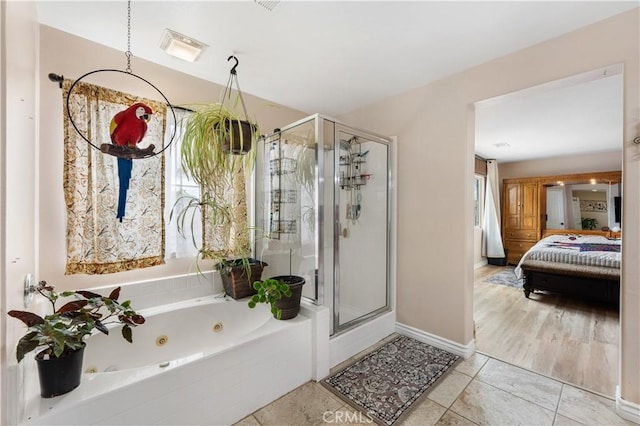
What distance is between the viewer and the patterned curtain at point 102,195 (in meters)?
1.82

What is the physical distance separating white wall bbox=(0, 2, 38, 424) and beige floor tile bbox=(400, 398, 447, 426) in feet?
6.13

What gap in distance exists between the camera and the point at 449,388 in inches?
75.2

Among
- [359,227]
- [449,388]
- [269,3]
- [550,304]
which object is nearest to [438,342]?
[449,388]

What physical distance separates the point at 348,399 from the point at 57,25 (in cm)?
315

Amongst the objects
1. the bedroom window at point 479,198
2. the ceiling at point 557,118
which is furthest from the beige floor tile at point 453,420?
the bedroom window at point 479,198

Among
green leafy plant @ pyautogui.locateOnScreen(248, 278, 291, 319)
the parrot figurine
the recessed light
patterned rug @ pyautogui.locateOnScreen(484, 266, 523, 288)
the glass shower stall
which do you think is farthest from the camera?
the recessed light

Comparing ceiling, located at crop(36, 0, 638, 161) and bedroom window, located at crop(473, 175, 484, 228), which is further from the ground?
ceiling, located at crop(36, 0, 638, 161)

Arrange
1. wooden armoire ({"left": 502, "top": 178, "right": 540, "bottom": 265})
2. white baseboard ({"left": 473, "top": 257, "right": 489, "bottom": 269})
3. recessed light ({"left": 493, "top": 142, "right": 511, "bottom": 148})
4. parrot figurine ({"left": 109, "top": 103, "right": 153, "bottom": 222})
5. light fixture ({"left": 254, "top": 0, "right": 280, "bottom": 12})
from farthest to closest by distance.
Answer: wooden armoire ({"left": 502, "top": 178, "right": 540, "bottom": 265}) → white baseboard ({"left": 473, "top": 257, "right": 489, "bottom": 269}) → recessed light ({"left": 493, "top": 142, "right": 511, "bottom": 148}) → parrot figurine ({"left": 109, "top": 103, "right": 153, "bottom": 222}) → light fixture ({"left": 254, "top": 0, "right": 280, "bottom": 12})

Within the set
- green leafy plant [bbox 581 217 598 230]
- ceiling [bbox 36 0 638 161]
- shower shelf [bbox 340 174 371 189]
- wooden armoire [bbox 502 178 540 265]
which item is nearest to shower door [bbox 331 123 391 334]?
shower shelf [bbox 340 174 371 189]

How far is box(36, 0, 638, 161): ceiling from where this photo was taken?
161 centimetres

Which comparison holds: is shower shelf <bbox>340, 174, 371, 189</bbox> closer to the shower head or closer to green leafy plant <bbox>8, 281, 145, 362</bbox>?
the shower head

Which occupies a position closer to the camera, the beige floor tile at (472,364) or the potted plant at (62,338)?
the potted plant at (62,338)

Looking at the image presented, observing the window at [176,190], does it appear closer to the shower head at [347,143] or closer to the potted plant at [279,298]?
the potted plant at [279,298]

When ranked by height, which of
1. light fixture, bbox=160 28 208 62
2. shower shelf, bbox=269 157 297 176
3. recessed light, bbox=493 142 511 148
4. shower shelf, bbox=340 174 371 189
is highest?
recessed light, bbox=493 142 511 148
